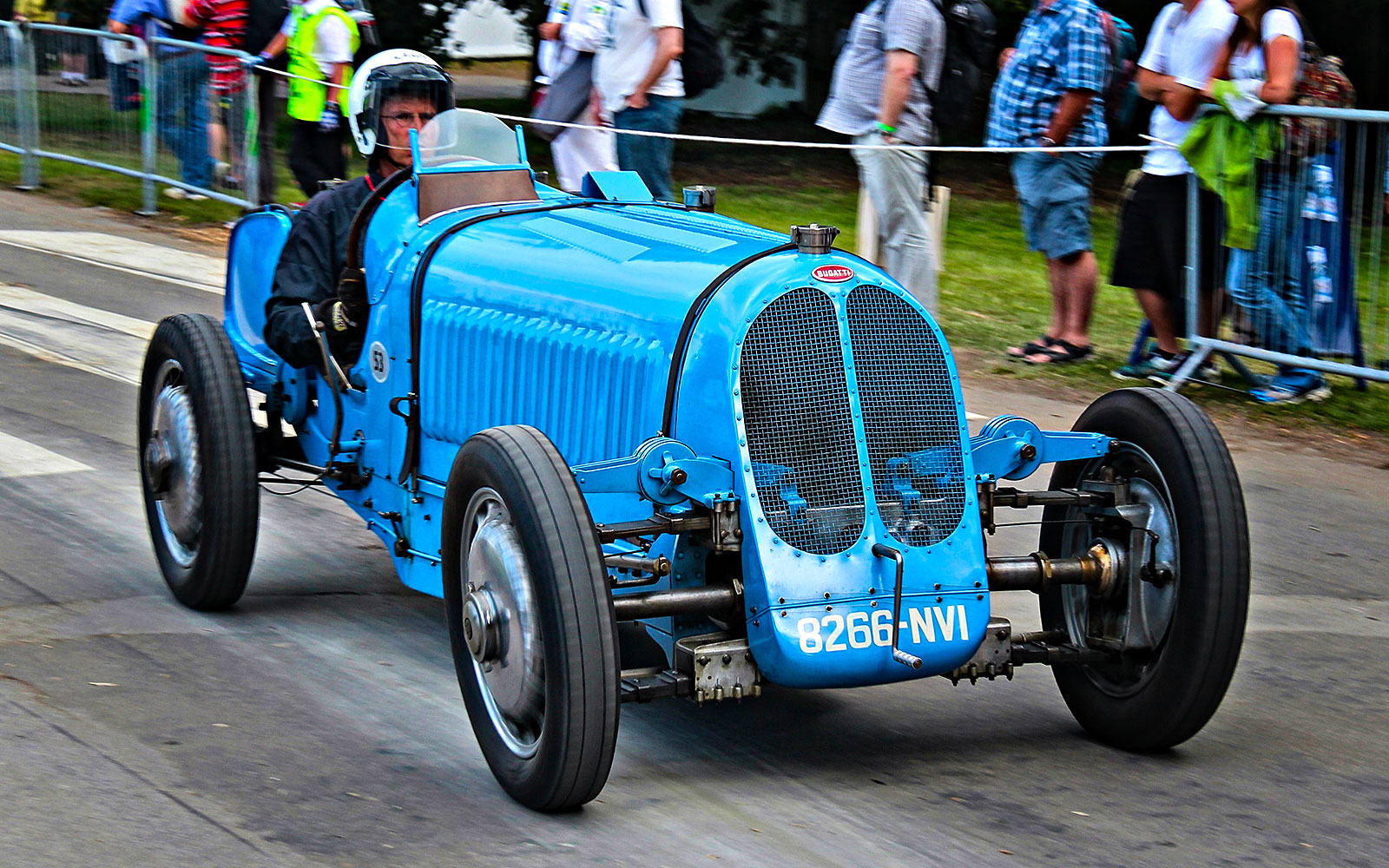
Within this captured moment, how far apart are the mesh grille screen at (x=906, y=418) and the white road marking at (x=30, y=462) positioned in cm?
424

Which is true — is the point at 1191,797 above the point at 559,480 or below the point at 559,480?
below

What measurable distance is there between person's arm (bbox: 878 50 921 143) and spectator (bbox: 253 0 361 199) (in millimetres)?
4406

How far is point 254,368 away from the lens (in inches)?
239

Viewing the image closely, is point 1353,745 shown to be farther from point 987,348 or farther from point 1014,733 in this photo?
point 987,348

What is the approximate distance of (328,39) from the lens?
12133mm

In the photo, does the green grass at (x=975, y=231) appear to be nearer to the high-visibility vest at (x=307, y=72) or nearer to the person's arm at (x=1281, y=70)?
the person's arm at (x=1281, y=70)

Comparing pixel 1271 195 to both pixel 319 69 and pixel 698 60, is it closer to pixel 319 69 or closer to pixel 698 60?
pixel 698 60

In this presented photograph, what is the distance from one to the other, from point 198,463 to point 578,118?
5.50 metres

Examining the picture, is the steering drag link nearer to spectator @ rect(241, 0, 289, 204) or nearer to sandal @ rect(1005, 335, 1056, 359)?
sandal @ rect(1005, 335, 1056, 359)

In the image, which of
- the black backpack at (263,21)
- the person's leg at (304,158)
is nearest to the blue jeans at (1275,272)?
the person's leg at (304,158)

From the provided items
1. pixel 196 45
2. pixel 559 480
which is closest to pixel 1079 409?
pixel 559 480

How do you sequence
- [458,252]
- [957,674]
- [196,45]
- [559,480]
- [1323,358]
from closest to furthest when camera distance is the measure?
[559,480]
[957,674]
[458,252]
[1323,358]
[196,45]

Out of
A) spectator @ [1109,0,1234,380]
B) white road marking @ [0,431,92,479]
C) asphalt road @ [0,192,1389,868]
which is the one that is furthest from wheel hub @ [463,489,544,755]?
spectator @ [1109,0,1234,380]

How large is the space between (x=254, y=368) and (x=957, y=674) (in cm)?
313
